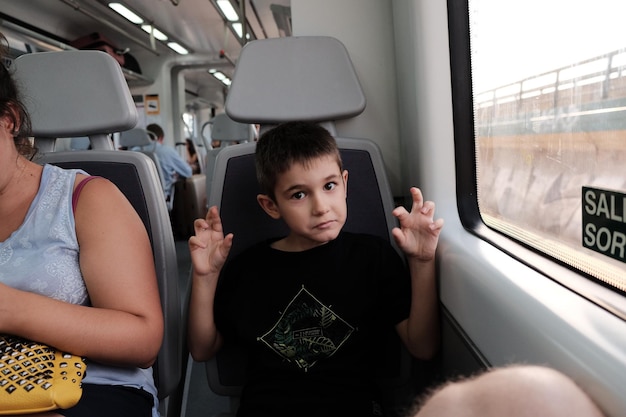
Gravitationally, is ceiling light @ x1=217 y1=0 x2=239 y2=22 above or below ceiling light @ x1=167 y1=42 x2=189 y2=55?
below

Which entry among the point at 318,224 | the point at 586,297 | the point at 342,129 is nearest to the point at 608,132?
the point at 586,297

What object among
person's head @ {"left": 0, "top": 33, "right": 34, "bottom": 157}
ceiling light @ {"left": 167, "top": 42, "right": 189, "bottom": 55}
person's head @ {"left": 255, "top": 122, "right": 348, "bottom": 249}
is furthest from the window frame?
ceiling light @ {"left": 167, "top": 42, "right": 189, "bottom": 55}

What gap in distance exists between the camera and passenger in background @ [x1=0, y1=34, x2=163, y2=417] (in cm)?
85

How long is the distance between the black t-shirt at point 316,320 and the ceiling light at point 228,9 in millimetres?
5257

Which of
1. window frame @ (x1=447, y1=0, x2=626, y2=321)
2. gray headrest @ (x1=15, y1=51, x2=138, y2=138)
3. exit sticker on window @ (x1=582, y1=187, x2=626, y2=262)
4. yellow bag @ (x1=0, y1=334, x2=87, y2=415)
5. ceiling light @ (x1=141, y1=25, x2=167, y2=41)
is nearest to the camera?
exit sticker on window @ (x1=582, y1=187, x2=626, y2=262)

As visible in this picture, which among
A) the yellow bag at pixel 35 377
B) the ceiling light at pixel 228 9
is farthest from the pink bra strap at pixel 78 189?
the ceiling light at pixel 228 9

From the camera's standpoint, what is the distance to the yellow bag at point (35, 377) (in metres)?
0.73

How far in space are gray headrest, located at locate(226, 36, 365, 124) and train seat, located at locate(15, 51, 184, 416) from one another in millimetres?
284

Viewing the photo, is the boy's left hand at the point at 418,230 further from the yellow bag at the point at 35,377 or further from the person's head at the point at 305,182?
the yellow bag at the point at 35,377

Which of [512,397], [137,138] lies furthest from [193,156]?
[512,397]

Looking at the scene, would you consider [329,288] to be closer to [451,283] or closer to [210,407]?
[451,283]

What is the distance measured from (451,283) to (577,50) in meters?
0.47

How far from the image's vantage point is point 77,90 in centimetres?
132

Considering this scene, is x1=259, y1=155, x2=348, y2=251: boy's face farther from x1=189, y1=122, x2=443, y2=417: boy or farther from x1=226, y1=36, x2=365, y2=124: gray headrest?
x1=226, y1=36, x2=365, y2=124: gray headrest
